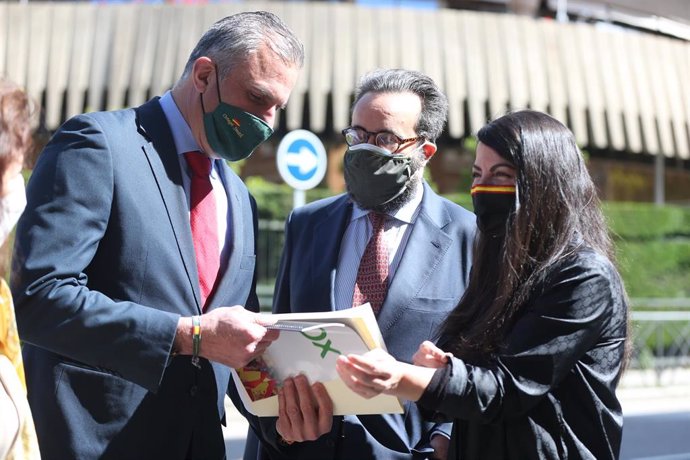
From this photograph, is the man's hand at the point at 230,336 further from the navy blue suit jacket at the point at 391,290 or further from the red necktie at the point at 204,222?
the navy blue suit jacket at the point at 391,290

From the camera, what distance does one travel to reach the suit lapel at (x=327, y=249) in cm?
323

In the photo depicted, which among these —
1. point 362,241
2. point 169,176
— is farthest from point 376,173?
point 169,176

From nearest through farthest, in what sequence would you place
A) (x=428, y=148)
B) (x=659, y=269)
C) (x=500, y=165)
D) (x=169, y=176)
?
(x=500, y=165) → (x=169, y=176) → (x=428, y=148) → (x=659, y=269)

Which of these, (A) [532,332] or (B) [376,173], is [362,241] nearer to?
(B) [376,173]

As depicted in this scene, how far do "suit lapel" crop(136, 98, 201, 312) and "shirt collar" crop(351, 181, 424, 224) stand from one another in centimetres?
82

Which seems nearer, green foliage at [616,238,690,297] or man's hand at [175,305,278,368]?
man's hand at [175,305,278,368]

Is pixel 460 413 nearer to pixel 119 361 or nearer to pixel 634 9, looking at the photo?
pixel 119 361

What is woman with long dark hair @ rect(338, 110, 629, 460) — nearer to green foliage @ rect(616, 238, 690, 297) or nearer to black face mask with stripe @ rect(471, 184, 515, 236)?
black face mask with stripe @ rect(471, 184, 515, 236)

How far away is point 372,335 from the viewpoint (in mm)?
2387

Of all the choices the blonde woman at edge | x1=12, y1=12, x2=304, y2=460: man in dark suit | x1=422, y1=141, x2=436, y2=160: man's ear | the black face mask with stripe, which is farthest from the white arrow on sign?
the blonde woman at edge

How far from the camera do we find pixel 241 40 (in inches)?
114

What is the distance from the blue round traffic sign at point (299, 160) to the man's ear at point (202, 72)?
754 cm

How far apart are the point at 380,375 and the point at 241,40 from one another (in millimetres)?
1231

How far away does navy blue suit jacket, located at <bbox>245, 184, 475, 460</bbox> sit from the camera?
10.1ft
